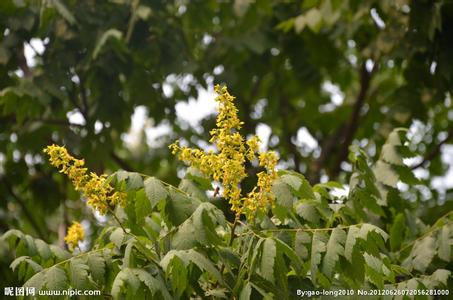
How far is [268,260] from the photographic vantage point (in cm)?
329

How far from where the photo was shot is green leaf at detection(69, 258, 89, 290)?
3.48 m

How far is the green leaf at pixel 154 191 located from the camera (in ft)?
11.4

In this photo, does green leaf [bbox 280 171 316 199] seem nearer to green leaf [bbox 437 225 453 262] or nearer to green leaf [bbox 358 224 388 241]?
green leaf [bbox 358 224 388 241]

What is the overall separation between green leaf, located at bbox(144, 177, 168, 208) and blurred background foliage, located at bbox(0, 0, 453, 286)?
1675 mm

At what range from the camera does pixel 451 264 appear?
442 centimetres

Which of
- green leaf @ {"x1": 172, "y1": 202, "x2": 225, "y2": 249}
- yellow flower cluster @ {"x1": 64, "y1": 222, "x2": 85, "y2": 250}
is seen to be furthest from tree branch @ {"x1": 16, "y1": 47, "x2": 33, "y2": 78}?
green leaf @ {"x1": 172, "y1": 202, "x2": 225, "y2": 249}

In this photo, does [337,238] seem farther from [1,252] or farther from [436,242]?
[1,252]

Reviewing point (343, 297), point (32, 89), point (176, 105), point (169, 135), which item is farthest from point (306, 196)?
point (169, 135)

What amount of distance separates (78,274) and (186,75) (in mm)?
3591

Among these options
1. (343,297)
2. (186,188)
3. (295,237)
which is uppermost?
(186,188)

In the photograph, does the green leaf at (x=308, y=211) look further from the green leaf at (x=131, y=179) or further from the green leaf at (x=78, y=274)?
the green leaf at (x=78, y=274)

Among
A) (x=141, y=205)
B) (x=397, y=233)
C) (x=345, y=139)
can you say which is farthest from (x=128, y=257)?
(x=345, y=139)

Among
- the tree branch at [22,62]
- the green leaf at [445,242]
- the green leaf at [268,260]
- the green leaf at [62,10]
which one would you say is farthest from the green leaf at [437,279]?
the tree branch at [22,62]

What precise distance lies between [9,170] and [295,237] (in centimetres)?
360
